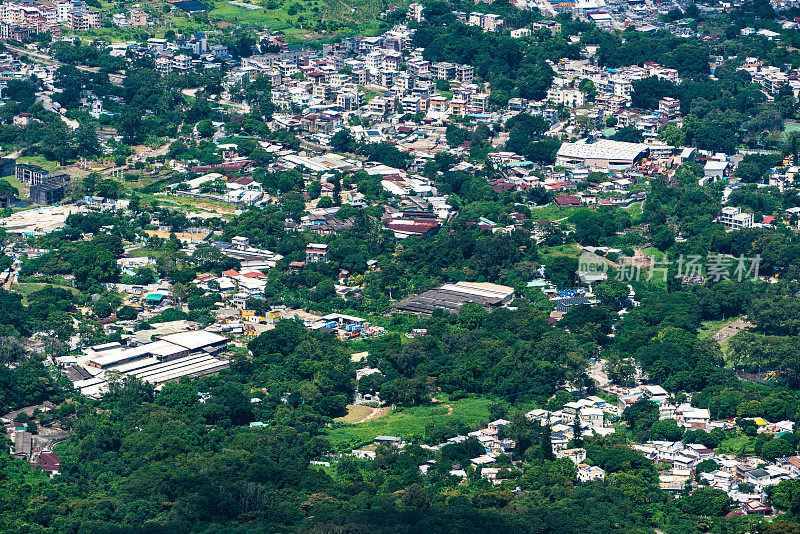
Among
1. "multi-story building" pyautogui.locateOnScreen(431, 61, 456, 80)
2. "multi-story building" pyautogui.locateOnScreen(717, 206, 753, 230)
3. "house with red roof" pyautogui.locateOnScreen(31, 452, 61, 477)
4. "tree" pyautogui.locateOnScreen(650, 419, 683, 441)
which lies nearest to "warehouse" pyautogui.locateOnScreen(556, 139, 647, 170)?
"multi-story building" pyautogui.locateOnScreen(717, 206, 753, 230)

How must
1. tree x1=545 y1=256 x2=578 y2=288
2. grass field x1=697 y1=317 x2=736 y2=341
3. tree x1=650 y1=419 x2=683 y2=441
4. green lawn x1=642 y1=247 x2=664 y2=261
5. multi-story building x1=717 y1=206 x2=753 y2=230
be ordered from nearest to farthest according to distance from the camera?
1. tree x1=650 y1=419 x2=683 y2=441
2. grass field x1=697 y1=317 x2=736 y2=341
3. tree x1=545 y1=256 x2=578 y2=288
4. green lawn x1=642 y1=247 x2=664 y2=261
5. multi-story building x1=717 y1=206 x2=753 y2=230

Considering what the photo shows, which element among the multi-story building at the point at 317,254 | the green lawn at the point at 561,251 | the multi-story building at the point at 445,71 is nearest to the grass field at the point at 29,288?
the multi-story building at the point at 317,254

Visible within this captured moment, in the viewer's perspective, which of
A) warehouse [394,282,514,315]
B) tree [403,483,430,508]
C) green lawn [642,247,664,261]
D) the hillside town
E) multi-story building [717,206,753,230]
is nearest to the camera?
tree [403,483,430,508]

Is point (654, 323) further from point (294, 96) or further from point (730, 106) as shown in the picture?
point (294, 96)

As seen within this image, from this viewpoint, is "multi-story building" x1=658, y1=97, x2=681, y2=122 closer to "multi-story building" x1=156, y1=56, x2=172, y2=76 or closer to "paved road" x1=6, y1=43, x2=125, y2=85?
"multi-story building" x1=156, y1=56, x2=172, y2=76

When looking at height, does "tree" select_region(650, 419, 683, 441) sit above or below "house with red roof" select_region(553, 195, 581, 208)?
below

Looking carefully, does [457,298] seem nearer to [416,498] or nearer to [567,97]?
[416,498]
